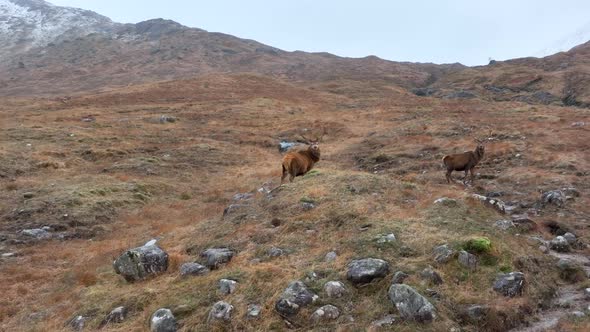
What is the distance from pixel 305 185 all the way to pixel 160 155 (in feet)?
52.1

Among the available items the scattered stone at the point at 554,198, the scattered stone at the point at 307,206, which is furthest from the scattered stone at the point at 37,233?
the scattered stone at the point at 554,198

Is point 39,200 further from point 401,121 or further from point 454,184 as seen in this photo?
point 401,121

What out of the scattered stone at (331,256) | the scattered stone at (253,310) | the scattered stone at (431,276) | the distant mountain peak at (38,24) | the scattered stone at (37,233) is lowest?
the scattered stone at (37,233)

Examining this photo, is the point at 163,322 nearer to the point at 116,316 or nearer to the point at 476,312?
the point at 116,316

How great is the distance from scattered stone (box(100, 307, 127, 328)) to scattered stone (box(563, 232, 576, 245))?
1057cm

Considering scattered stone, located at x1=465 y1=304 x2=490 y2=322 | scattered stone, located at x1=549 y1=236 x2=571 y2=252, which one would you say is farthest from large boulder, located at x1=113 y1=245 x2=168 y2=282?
scattered stone, located at x1=549 y1=236 x2=571 y2=252

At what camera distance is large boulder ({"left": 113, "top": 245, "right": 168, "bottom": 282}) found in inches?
451

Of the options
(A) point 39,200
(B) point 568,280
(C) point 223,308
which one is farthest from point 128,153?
(B) point 568,280

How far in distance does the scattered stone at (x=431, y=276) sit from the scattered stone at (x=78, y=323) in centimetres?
654

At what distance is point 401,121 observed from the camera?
4131 cm

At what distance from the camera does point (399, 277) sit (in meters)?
9.53

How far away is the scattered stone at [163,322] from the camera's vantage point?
29.2 feet

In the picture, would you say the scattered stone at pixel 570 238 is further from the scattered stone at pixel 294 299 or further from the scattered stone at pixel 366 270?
the scattered stone at pixel 294 299

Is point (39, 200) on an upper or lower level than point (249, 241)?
lower
